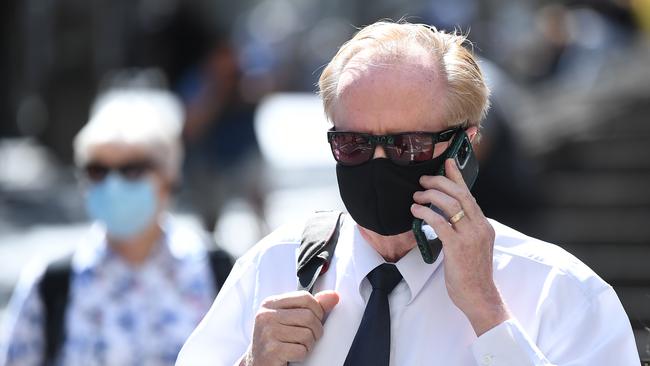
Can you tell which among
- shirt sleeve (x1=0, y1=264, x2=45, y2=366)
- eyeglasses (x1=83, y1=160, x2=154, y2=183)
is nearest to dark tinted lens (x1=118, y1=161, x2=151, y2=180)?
eyeglasses (x1=83, y1=160, x2=154, y2=183)

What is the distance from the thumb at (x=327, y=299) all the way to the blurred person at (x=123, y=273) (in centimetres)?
184

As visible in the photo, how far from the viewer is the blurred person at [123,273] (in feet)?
15.2

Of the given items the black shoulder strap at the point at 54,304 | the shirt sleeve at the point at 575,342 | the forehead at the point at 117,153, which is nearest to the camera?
the shirt sleeve at the point at 575,342

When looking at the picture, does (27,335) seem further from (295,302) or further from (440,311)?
(440,311)

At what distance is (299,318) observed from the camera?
2.82 meters

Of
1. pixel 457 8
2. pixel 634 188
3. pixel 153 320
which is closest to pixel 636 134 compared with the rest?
pixel 634 188

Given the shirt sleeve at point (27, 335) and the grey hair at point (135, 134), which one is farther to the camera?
the grey hair at point (135, 134)

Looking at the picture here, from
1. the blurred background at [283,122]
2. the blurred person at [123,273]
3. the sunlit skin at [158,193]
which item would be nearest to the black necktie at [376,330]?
the blurred background at [283,122]

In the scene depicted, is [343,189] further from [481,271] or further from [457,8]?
[457,8]

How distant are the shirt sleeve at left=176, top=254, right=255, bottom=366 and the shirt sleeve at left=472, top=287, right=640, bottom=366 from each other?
0.58m

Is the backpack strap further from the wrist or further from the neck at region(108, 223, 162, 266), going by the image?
the neck at region(108, 223, 162, 266)

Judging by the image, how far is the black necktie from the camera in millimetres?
2816

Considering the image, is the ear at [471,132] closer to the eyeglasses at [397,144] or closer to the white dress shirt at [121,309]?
the eyeglasses at [397,144]

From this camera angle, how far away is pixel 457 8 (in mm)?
14430
